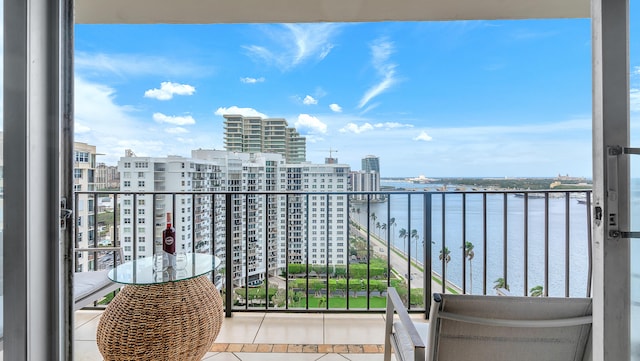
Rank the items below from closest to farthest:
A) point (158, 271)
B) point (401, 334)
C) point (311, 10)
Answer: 1. point (401, 334)
2. point (158, 271)
3. point (311, 10)

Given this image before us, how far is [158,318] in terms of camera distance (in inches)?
62.2

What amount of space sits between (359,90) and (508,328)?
124 inches

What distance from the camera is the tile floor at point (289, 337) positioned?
198cm

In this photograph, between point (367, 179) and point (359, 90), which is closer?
point (367, 179)

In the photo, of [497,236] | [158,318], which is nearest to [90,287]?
[158,318]

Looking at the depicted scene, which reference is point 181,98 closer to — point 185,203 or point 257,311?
point 185,203

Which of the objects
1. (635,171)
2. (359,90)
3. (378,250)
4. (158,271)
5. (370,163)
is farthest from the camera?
(359,90)

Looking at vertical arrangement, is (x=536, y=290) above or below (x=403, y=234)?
below

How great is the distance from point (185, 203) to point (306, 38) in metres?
2.32

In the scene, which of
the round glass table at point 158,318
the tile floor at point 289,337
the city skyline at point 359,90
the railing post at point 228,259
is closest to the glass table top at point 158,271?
the round glass table at point 158,318

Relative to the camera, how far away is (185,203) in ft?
8.92

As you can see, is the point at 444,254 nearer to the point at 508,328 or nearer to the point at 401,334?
the point at 401,334

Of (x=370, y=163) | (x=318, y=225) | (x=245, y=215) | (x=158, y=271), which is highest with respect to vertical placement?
(x=370, y=163)

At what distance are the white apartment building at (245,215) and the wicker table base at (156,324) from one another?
948 mm
